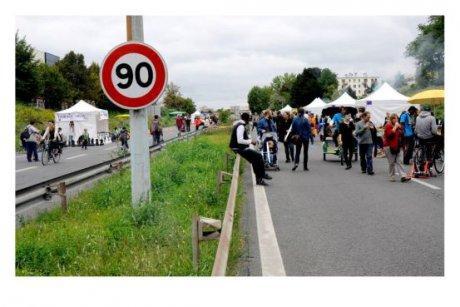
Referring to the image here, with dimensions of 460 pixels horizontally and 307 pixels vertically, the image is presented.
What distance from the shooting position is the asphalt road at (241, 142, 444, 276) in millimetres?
5480

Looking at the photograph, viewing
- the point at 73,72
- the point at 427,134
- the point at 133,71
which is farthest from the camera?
the point at 73,72

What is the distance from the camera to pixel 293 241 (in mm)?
6668

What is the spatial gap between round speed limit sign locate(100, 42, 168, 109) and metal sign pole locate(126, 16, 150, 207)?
0.55 m

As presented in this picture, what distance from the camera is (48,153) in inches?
864

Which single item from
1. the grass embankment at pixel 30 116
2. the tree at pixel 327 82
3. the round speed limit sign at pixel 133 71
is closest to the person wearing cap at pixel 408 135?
the round speed limit sign at pixel 133 71

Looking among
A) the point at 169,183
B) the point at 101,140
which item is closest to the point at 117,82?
the point at 169,183

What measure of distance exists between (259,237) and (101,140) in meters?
31.7

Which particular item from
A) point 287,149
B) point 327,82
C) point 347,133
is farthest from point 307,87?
point 347,133

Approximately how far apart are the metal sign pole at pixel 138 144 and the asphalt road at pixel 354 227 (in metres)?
1.52

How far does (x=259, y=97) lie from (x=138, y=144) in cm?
14292

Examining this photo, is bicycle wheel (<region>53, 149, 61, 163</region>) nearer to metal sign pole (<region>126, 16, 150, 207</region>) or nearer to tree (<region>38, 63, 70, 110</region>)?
metal sign pole (<region>126, 16, 150, 207</region>)

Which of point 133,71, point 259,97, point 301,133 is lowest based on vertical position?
point 301,133

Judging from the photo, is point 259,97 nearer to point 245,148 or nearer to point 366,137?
point 366,137
